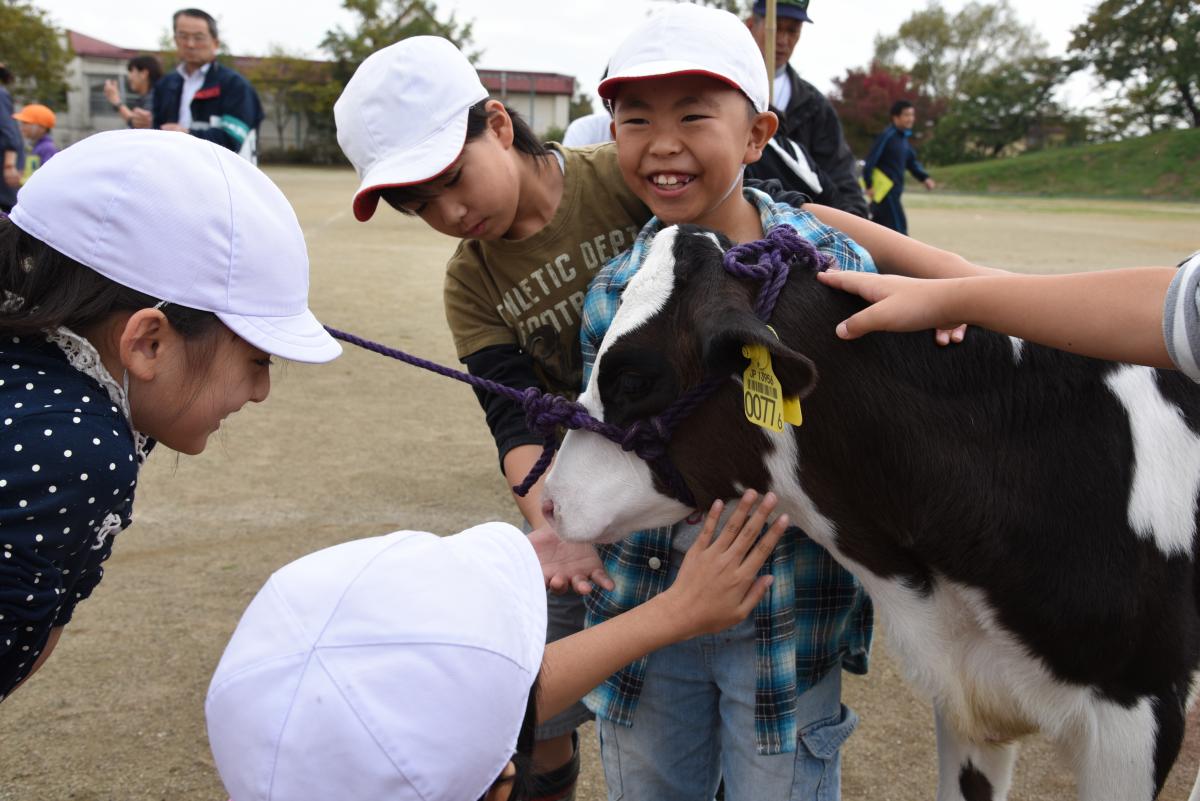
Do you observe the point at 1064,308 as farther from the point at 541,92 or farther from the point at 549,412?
the point at 541,92

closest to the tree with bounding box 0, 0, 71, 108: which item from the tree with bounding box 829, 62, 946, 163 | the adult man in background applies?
the tree with bounding box 829, 62, 946, 163

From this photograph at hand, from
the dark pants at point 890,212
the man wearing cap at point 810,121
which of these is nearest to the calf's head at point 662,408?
the man wearing cap at point 810,121

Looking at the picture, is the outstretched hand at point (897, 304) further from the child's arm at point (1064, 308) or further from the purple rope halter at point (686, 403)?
the purple rope halter at point (686, 403)

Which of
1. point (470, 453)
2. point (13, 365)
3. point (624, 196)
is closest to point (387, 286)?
point (470, 453)

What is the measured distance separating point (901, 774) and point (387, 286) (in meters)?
8.90

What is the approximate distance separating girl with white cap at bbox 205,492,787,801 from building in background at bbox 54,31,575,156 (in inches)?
2210

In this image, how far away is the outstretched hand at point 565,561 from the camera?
2.19m

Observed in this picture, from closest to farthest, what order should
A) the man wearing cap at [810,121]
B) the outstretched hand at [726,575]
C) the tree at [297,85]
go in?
the outstretched hand at [726,575]
the man wearing cap at [810,121]
the tree at [297,85]

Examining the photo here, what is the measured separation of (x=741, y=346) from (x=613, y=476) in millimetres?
410

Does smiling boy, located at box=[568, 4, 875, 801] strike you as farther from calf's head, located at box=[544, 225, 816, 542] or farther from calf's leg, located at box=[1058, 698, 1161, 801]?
calf's leg, located at box=[1058, 698, 1161, 801]

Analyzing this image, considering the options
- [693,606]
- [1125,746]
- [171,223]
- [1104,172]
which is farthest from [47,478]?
[1104,172]

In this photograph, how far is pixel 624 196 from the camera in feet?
8.46

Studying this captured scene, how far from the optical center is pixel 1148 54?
5028 centimetres

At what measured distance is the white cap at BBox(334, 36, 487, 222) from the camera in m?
2.34
